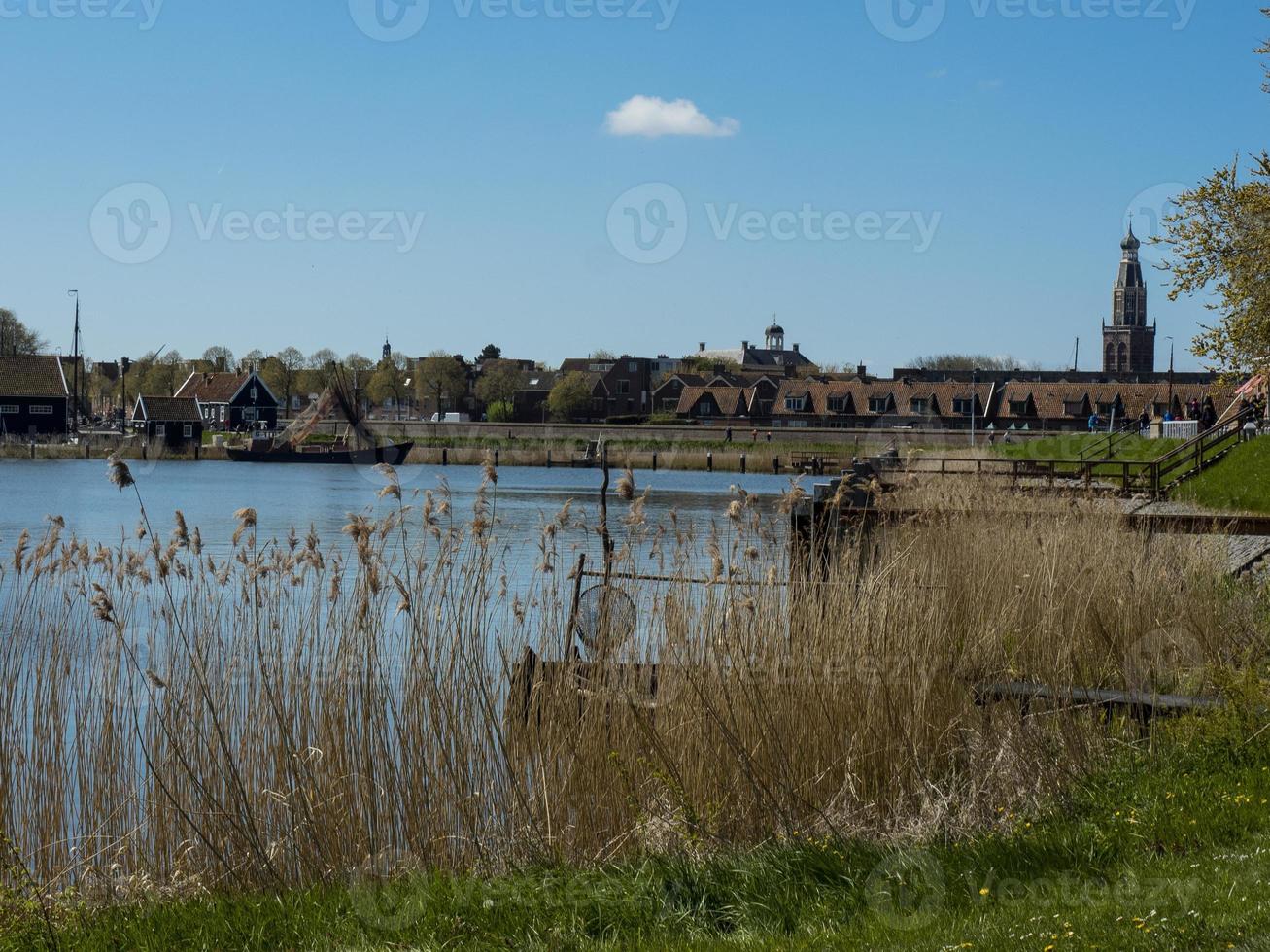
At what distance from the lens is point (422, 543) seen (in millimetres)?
8516

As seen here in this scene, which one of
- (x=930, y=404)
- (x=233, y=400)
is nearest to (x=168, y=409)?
(x=233, y=400)

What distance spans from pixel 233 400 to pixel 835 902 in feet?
377

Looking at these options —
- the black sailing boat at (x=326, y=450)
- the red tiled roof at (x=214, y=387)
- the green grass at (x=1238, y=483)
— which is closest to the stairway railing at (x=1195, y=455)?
the green grass at (x=1238, y=483)

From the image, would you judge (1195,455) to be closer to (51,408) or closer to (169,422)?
(51,408)

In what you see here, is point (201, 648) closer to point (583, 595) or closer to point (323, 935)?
point (583, 595)

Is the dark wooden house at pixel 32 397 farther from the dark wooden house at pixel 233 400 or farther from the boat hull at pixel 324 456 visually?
the dark wooden house at pixel 233 400

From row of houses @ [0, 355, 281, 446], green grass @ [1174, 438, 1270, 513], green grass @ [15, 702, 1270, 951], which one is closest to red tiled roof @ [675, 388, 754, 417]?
row of houses @ [0, 355, 281, 446]

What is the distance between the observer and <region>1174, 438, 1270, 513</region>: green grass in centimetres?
2596

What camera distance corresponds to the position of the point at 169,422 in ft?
318

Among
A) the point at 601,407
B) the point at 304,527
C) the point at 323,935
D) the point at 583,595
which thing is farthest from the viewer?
the point at 601,407

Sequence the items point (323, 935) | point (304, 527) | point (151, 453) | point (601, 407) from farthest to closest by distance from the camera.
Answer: point (601, 407) < point (151, 453) < point (304, 527) < point (323, 935)

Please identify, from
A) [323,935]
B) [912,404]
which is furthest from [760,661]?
[912,404]

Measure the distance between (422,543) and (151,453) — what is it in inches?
3505

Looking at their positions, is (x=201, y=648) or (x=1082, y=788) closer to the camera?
(x=1082, y=788)
